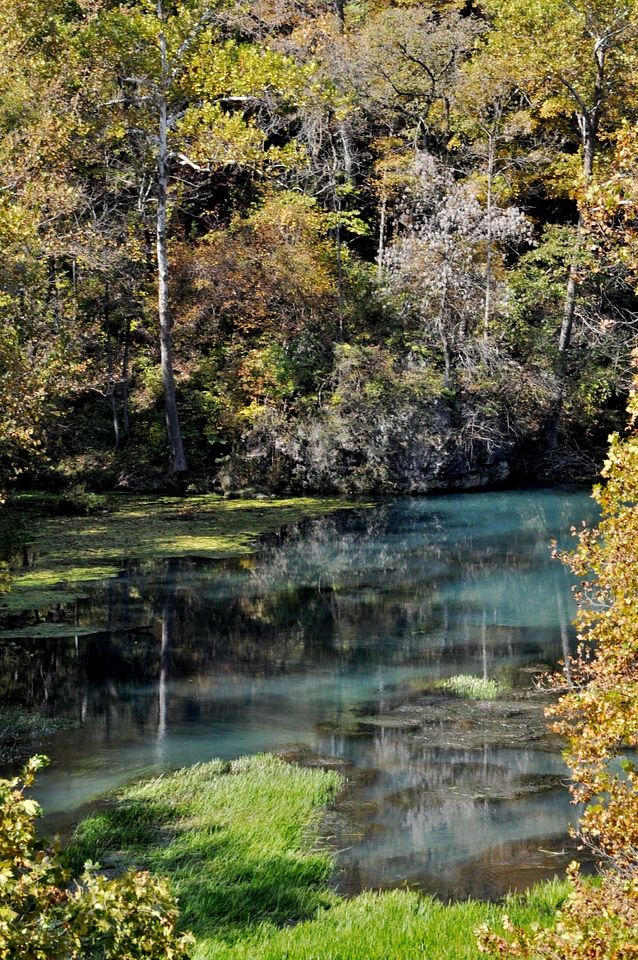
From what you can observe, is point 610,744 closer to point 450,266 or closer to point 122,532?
point 122,532

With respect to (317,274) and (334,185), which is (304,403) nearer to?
(317,274)

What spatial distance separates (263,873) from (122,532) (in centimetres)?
1405

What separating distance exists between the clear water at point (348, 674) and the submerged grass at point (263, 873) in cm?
35

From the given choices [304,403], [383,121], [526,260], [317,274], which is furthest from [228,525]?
[383,121]

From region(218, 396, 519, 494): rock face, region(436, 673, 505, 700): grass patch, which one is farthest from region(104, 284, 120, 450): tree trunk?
region(436, 673, 505, 700): grass patch

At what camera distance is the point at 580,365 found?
Result: 29234mm

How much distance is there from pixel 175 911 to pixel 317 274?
2653 centimetres

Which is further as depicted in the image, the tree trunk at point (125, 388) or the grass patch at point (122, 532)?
the tree trunk at point (125, 388)

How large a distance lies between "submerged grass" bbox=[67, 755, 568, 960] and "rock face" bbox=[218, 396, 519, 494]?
1804 centimetres

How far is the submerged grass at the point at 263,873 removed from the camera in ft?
17.7

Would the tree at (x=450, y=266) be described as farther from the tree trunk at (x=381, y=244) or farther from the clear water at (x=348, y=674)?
the clear water at (x=348, y=674)

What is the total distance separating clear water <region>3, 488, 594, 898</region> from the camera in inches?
291

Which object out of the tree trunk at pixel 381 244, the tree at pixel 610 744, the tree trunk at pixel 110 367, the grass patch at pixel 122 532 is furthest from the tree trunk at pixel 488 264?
the tree at pixel 610 744

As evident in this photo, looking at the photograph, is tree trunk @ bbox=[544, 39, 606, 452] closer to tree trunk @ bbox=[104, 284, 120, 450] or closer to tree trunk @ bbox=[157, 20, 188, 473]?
tree trunk @ bbox=[157, 20, 188, 473]
